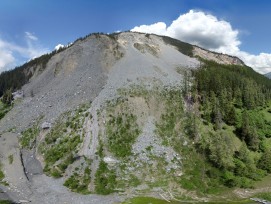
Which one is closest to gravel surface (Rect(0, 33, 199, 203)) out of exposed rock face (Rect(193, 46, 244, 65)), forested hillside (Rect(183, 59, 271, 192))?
forested hillside (Rect(183, 59, 271, 192))

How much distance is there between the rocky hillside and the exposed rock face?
156 ft

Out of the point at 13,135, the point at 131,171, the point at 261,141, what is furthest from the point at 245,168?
the point at 13,135

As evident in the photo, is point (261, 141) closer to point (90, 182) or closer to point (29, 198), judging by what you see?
point (90, 182)

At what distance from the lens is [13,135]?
92.8 metres

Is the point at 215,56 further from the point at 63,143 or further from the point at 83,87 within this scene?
the point at 63,143

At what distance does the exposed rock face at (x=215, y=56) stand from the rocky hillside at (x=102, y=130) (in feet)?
156

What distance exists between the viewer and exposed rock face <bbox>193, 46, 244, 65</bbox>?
174000 millimetres

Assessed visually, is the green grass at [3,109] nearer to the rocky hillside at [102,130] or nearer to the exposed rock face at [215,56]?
the rocky hillside at [102,130]

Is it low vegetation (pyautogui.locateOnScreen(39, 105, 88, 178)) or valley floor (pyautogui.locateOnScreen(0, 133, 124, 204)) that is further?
low vegetation (pyautogui.locateOnScreen(39, 105, 88, 178))

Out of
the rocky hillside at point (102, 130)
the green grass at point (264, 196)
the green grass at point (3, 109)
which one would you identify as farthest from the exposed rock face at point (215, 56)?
the green grass at point (264, 196)

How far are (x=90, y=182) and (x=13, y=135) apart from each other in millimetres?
38327

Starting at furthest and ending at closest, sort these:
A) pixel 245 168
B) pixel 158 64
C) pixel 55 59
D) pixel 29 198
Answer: pixel 55 59, pixel 158 64, pixel 245 168, pixel 29 198

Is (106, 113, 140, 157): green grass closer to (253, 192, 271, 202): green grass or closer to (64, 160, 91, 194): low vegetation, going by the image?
(64, 160, 91, 194): low vegetation

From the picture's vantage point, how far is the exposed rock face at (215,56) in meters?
174
